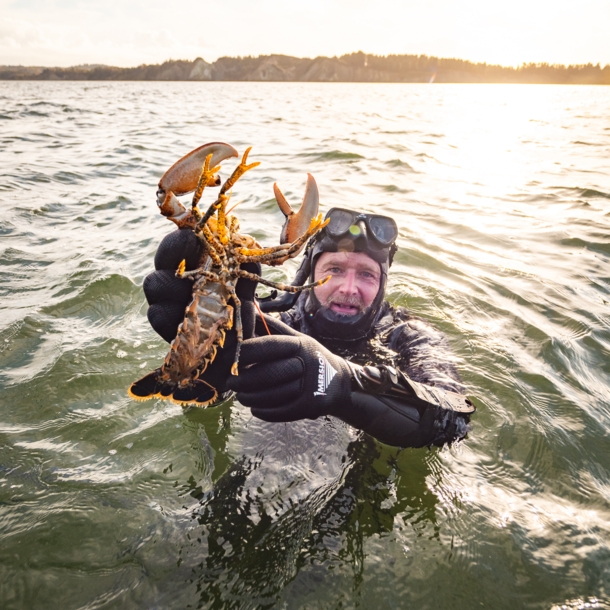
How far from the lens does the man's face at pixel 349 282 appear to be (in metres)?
3.94

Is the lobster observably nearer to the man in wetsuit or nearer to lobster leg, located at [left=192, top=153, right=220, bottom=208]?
lobster leg, located at [left=192, top=153, right=220, bottom=208]

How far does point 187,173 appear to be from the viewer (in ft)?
7.97

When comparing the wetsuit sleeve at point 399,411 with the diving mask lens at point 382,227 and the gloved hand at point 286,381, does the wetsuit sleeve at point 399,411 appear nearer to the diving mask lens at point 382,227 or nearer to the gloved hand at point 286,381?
the gloved hand at point 286,381

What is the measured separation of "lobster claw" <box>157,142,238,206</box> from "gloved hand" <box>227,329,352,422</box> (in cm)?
97

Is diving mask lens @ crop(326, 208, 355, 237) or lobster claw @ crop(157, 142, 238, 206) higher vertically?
lobster claw @ crop(157, 142, 238, 206)

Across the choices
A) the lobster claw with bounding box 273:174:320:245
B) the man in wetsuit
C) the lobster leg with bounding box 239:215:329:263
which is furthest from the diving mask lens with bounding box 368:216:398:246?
the lobster leg with bounding box 239:215:329:263

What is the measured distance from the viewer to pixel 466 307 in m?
5.66

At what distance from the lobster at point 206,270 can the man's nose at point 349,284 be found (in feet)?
4.37

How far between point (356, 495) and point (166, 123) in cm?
2171

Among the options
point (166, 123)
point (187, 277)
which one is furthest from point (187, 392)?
point (166, 123)

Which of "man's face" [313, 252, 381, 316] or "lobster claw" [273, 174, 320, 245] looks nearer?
"lobster claw" [273, 174, 320, 245]

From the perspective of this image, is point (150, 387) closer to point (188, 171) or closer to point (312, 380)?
point (312, 380)

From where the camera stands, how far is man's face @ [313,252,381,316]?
394 centimetres

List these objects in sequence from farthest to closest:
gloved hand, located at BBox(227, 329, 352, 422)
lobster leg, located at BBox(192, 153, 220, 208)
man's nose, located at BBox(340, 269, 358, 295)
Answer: man's nose, located at BBox(340, 269, 358, 295)
gloved hand, located at BBox(227, 329, 352, 422)
lobster leg, located at BBox(192, 153, 220, 208)
